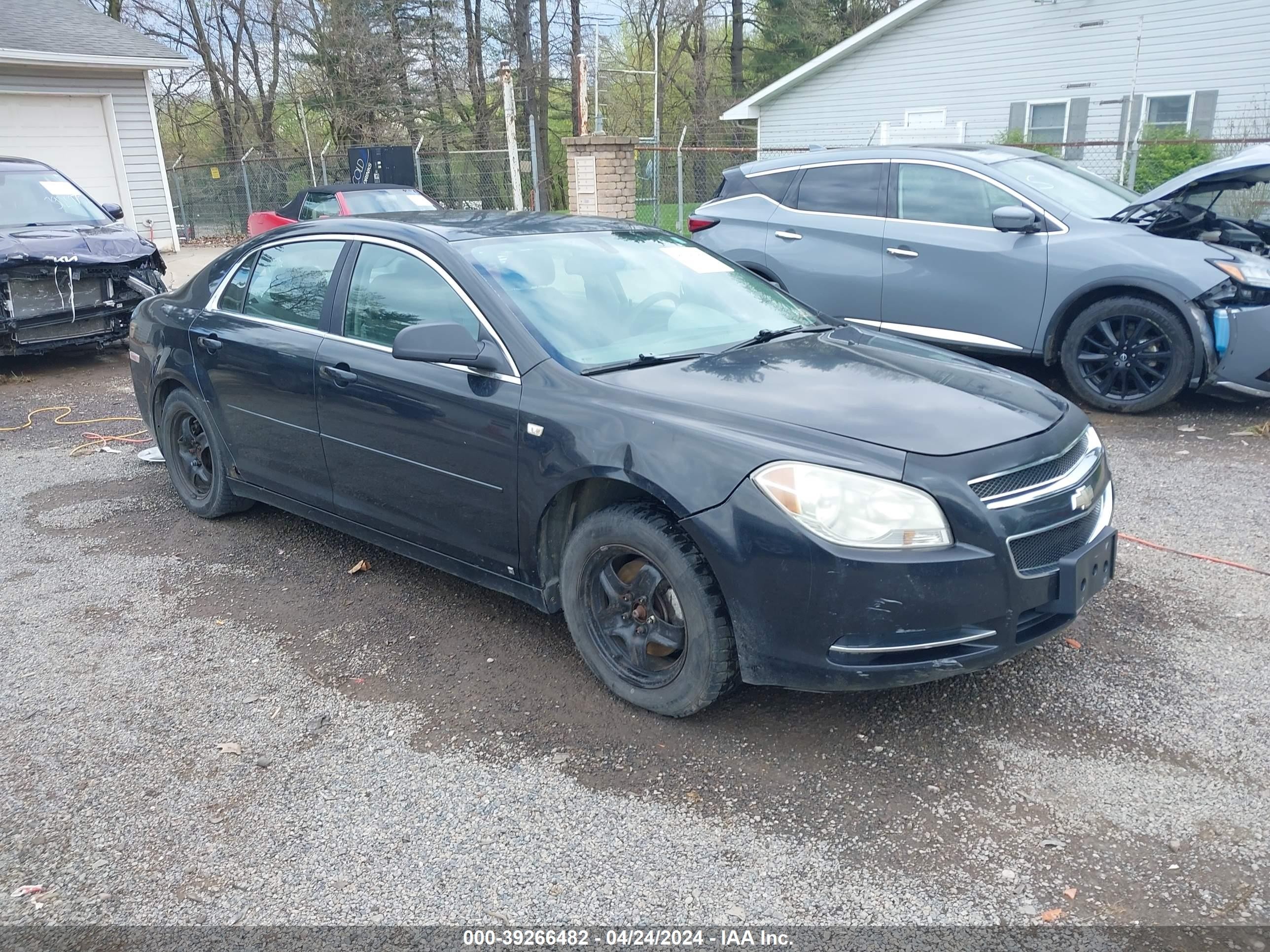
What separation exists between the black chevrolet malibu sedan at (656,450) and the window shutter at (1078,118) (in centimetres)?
1790

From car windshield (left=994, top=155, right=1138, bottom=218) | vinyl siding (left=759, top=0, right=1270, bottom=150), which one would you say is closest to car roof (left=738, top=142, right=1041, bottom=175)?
car windshield (left=994, top=155, right=1138, bottom=218)

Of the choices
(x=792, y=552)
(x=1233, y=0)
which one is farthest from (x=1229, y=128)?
(x=792, y=552)

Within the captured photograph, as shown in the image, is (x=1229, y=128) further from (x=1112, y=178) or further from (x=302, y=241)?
(x=302, y=241)

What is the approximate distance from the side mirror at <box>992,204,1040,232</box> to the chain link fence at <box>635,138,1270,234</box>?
542cm

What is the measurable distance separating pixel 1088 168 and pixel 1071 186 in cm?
1296

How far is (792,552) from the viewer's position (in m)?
2.92

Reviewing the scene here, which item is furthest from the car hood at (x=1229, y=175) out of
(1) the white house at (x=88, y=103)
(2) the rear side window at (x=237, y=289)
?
(1) the white house at (x=88, y=103)

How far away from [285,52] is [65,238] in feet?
86.6

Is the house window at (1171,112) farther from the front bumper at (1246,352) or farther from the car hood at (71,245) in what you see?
the car hood at (71,245)

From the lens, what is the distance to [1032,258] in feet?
22.7

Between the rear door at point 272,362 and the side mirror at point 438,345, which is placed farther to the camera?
the rear door at point 272,362

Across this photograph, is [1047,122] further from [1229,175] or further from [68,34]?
[68,34]

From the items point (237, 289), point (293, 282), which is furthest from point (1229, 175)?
point (237, 289)

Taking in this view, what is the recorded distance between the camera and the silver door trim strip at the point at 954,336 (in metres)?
7.18
